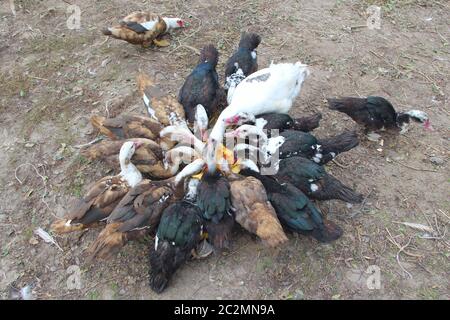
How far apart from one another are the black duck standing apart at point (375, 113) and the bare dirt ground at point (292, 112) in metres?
0.17

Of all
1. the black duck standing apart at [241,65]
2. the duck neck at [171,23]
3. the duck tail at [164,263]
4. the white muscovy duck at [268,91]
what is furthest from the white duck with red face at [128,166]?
the duck neck at [171,23]

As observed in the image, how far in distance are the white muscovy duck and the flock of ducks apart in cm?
1

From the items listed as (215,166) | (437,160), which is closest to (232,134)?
(215,166)

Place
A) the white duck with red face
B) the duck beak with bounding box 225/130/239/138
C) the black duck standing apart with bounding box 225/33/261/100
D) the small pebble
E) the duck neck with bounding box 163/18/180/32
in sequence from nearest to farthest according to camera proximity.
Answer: the white duck with red face
the duck beak with bounding box 225/130/239/138
the small pebble
the black duck standing apart with bounding box 225/33/261/100
the duck neck with bounding box 163/18/180/32

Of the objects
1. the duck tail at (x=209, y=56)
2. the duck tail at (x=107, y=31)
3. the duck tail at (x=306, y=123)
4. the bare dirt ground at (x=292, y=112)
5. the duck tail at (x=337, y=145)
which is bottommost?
the bare dirt ground at (x=292, y=112)

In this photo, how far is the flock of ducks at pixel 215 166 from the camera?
360cm

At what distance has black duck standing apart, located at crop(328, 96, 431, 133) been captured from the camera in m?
4.81

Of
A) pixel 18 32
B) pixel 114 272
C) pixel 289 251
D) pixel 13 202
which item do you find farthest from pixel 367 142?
pixel 18 32

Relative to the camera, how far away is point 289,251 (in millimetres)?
3793

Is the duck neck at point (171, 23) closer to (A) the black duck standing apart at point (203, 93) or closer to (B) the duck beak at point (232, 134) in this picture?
(A) the black duck standing apart at point (203, 93)

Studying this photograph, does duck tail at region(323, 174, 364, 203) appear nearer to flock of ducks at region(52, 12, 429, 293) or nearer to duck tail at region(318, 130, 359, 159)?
flock of ducks at region(52, 12, 429, 293)

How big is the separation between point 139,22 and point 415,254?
14.4 ft

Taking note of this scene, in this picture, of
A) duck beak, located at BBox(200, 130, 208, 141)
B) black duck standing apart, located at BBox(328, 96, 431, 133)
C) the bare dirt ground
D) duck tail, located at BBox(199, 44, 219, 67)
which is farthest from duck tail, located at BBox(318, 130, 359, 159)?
duck tail, located at BBox(199, 44, 219, 67)
